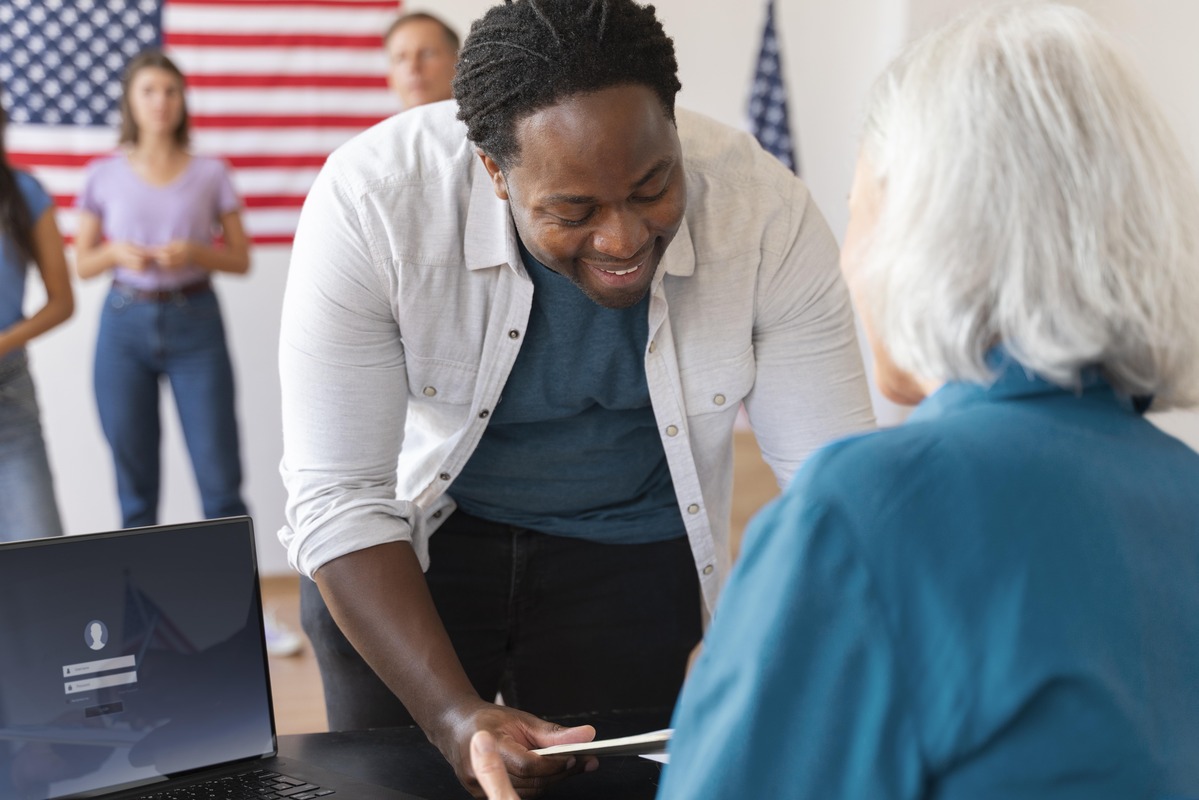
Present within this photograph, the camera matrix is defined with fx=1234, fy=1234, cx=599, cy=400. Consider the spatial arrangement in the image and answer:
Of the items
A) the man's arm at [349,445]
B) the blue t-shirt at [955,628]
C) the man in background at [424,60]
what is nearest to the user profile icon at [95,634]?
the man's arm at [349,445]

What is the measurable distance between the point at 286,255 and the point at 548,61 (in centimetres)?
329

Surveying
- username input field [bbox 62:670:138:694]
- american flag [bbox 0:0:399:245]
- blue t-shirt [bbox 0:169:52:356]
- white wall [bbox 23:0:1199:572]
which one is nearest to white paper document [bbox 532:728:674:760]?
username input field [bbox 62:670:138:694]

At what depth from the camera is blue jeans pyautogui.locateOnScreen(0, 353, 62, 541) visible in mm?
2598

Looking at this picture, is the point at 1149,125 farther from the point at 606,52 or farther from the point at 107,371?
the point at 107,371

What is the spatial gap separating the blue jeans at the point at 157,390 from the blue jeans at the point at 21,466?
39.4 inches

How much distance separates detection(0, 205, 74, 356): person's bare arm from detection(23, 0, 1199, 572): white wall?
132cm

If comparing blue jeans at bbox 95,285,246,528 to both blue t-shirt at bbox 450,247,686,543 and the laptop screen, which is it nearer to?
blue t-shirt at bbox 450,247,686,543

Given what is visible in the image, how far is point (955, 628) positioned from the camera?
0.70 m

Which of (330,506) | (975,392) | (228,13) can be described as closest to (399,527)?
(330,506)

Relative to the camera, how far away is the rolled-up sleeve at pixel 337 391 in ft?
4.64

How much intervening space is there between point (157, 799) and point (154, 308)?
2809 mm

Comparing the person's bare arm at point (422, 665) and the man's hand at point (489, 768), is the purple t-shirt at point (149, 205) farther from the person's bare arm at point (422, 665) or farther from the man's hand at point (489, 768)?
the man's hand at point (489, 768)

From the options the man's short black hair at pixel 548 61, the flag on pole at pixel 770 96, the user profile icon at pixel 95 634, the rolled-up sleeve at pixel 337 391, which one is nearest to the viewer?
the user profile icon at pixel 95 634

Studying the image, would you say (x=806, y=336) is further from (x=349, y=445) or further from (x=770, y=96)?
(x=770, y=96)
